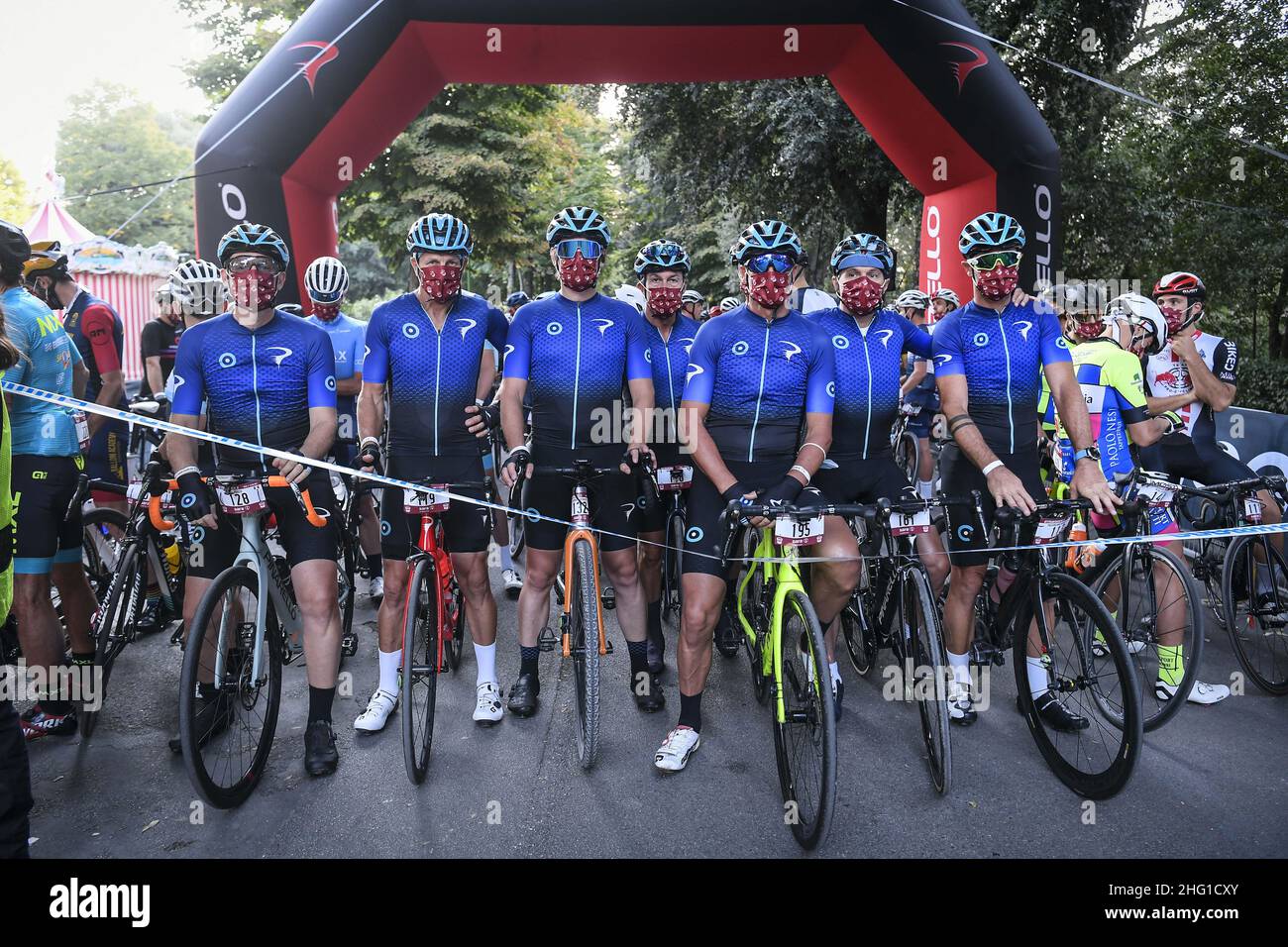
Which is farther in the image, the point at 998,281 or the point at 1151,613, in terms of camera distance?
the point at 1151,613

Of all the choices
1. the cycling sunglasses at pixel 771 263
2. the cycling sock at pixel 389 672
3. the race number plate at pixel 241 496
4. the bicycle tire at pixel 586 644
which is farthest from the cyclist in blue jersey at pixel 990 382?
the race number plate at pixel 241 496

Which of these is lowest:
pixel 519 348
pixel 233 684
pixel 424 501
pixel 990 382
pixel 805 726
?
pixel 805 726

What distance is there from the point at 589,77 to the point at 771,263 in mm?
6737

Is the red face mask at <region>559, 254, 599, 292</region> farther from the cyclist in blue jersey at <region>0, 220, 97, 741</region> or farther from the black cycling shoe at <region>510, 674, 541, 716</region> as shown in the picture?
the cyclist in blue jersey at <region>0, 220, 97, 741</region>

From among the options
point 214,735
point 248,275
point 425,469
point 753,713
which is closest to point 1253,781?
point 753,713

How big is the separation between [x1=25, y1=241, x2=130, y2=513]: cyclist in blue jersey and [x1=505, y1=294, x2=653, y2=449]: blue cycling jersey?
2.55m

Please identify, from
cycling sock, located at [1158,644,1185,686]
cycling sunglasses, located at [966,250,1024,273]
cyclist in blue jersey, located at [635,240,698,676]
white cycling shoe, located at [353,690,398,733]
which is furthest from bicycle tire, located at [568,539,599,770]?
cycling sock, located at [1158,644,1185,686]

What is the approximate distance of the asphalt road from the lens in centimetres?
326

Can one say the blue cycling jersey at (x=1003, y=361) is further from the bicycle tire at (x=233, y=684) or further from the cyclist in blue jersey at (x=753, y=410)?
the bicycle tire at (x=233, y=684)

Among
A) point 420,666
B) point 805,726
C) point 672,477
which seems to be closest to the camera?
point 805,726

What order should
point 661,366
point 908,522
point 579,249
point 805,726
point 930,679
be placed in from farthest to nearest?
point 661,366, point 579,249, point 908,522, point 930,679, point 805,726

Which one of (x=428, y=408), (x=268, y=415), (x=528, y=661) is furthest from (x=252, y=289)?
(x=528, y=661)

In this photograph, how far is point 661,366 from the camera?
5.48m

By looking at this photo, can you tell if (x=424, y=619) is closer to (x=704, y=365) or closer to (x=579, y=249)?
(x=704, y=365)
